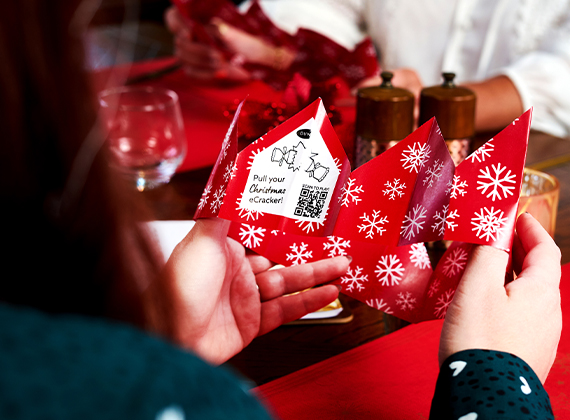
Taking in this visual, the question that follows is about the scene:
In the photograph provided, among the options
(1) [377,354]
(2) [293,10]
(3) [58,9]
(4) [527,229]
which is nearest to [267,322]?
(1) [377,354]

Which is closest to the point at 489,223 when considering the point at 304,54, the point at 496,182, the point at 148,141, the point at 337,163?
the point at 496,182

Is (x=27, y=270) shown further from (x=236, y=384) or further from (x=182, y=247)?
(x=182, y=247)

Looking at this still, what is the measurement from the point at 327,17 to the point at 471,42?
0.47 metres

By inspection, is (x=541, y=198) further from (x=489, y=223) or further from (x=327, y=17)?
(x=327, y=17)

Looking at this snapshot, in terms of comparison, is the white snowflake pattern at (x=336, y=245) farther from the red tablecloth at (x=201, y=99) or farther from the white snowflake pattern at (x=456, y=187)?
the red tablecloth at (x=201, y=99)

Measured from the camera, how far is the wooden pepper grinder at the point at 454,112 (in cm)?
65

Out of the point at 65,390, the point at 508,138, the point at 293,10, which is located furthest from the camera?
the point at 293,10

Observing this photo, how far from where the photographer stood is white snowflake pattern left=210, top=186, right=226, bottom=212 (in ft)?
1.46

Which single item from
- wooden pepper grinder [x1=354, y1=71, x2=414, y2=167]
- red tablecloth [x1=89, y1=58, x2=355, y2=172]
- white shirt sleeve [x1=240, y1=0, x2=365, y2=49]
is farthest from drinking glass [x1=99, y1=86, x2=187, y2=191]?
white shirt sleeve [x1=240, y1=0, x2=365, y2=49]

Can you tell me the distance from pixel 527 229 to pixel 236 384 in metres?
0.34

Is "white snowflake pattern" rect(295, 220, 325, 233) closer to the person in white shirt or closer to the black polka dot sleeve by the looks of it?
the black polka dot sleeve

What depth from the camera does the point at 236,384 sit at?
0.23 m

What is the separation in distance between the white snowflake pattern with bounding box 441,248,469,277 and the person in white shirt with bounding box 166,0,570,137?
60 cm

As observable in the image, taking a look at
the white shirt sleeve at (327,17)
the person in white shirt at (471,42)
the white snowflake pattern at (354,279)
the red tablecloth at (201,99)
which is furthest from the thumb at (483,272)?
the white shirt sleeve at (327,17)
